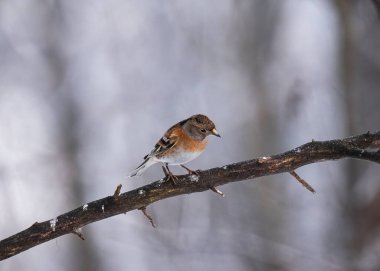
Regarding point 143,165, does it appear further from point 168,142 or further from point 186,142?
point 186,142

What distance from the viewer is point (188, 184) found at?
3.29m

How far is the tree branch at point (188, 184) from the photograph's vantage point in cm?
309

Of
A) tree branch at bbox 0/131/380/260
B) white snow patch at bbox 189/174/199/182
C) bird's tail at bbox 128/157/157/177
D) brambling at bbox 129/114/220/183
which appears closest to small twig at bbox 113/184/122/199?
tree branch at bbox 0/131/380/260

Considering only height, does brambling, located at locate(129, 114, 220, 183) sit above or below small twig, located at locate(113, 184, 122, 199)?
above

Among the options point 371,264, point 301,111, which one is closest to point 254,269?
point 371,264

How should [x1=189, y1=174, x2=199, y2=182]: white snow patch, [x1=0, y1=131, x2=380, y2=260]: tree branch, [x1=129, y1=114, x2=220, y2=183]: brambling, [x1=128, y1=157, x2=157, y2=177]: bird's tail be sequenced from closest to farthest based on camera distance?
[x1=0, y1=131, x2=380, y2=260]: tree branch
[x1=189, y1=174, x2=199, y2=182]: white snow patch
[x1=129, y1=114, x2=220, y2=183]: brambling
[x1=128, y1=157, x2=157, y2=177]: bird's tail

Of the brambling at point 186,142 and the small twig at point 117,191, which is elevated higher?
the brambling at point 186,142

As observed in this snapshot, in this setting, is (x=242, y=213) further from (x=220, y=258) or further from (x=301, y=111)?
(x=301, y=111)

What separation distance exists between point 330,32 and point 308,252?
3654 millimetres

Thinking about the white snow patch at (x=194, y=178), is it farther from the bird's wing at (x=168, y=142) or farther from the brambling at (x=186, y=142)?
the bird's wing at (x=168, y=142)

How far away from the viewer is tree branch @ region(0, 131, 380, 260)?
10.1 feet

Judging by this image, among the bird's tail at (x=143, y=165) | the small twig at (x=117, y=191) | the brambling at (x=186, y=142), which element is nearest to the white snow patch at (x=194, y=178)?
the small twig at (x=117, y=191)

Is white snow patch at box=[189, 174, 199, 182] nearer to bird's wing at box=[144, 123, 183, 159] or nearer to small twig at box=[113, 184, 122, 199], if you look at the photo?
small twig at box=[113, 184, 122, 199]

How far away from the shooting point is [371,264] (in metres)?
6.86
